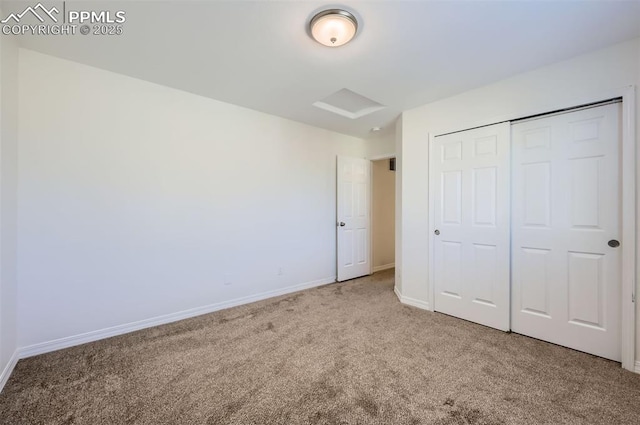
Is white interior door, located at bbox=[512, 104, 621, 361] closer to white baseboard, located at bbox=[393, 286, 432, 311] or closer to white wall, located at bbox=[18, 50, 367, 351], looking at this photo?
white baseboard, located at bbox=[393, 286, 432, 311]

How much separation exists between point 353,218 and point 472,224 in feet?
6.33

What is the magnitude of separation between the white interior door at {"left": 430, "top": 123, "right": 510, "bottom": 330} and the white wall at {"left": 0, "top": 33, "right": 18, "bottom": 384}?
369 centimetres

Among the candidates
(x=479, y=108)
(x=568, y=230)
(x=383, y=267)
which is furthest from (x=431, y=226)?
(x=383, y=267)

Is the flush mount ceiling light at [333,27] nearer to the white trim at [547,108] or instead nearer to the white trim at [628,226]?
the white trim at [547,108]

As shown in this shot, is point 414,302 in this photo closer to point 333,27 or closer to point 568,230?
point 568,230

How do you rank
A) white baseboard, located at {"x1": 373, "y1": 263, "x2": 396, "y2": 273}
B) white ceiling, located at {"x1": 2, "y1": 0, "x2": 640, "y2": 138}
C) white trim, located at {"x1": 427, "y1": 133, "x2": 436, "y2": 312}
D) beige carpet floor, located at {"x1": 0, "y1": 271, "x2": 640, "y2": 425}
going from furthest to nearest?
white baseboard, located at {"x1": 373, "y1": 263, "x2": 396, "y2": 273}, white trim, located at {"x1": 427, "y1": 133, "x2": 436, "y2": 312}, white ceiling, located at {"x1": 2, "y1": 0, "x2": 640, "y2": 138}, beige carpet floor, located at {"x1": 0, "y1": 271, "x2": 640, "y2": 425}

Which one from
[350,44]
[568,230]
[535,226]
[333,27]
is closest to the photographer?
[333,27]

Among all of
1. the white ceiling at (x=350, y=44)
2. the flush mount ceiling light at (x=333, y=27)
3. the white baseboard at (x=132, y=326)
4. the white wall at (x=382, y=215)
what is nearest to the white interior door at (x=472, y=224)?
the white ceiling at (x=350, y=44)

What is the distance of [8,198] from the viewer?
1.86 metres

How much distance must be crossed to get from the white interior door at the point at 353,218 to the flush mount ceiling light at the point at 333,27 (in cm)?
239

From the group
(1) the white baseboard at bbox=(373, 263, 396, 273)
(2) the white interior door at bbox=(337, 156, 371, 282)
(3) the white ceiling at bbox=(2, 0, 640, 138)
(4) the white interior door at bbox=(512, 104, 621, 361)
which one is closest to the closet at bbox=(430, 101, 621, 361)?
(4) the white interior door at bbox=(512, 104, 621, 361)

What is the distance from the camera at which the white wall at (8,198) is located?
1751 mm

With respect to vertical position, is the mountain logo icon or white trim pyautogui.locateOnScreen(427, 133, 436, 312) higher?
the mountain logo icon

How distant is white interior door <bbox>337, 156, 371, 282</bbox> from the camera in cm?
422
